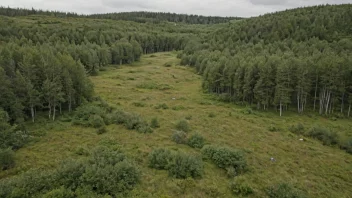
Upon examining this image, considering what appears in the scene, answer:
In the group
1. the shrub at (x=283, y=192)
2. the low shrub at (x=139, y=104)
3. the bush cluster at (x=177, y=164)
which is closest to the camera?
the shrub at (x=283, y=192)

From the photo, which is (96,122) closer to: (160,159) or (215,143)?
(160,159)

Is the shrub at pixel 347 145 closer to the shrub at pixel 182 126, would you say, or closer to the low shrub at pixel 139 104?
the shrub at pixel 182 126

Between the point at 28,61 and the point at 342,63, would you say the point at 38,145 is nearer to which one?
the point at 28,61

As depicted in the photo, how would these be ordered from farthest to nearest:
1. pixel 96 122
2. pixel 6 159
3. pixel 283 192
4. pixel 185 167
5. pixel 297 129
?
pixel 297 129 → pixel 96 122 → pixel 185 167 → pixel 6 159 → pixel 283 192

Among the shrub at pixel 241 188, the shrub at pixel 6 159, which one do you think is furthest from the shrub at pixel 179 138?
the shrub at pixel 6 159

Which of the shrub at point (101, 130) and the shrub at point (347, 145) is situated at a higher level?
the shrub at point (101, 130)

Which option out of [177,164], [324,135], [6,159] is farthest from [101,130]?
[324,135]
